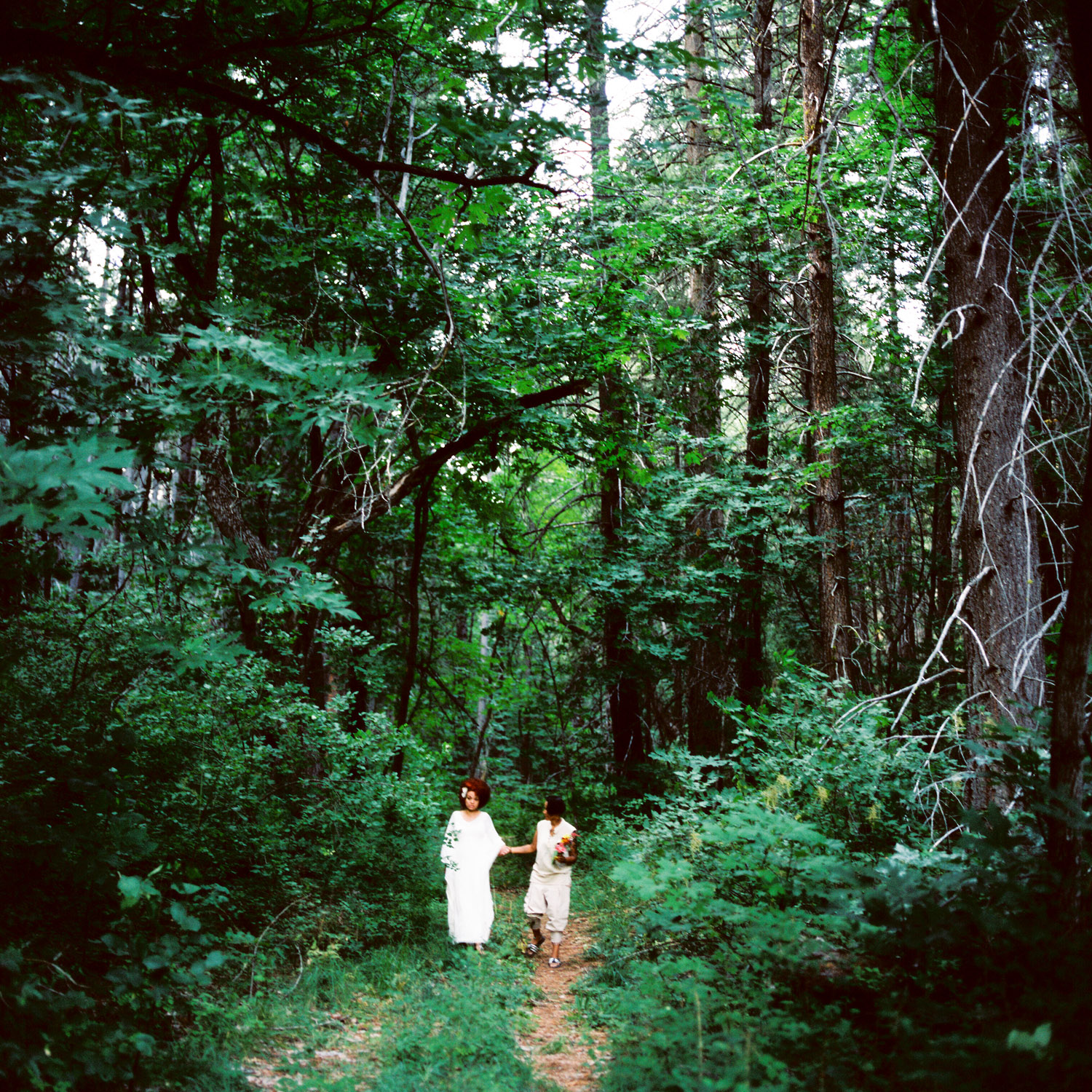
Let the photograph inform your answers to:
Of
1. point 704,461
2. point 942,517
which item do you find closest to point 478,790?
point 704,461

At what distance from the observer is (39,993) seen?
3418 millimetres

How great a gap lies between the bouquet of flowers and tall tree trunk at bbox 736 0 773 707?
5767mm

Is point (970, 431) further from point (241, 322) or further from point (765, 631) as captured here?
point (765, 631)

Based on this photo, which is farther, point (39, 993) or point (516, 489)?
point (516, 489)

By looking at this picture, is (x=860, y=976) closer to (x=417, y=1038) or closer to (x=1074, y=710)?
(x=1074, y=710)

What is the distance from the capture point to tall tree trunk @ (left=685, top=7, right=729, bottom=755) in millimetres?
12977

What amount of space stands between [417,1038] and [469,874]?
2.25m

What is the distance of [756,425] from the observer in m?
12.9

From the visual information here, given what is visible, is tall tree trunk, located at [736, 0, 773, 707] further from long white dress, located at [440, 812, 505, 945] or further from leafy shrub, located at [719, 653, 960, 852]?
long white dress, located at [440, 812, 505, 945]

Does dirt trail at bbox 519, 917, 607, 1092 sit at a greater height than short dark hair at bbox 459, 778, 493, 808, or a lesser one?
lesser

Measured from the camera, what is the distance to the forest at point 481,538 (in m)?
3.55

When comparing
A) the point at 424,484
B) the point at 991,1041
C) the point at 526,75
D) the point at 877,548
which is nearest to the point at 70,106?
the point at 526,75

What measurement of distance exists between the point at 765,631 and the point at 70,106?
1887 cm

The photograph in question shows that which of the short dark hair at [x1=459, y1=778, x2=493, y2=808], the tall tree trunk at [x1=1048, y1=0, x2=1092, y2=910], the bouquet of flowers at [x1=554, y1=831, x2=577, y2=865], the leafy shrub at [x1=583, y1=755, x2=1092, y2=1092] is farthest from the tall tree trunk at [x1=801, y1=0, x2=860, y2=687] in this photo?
the tall tree trunk at [x1=1048, y1=0, x2=1092, y2=910]
